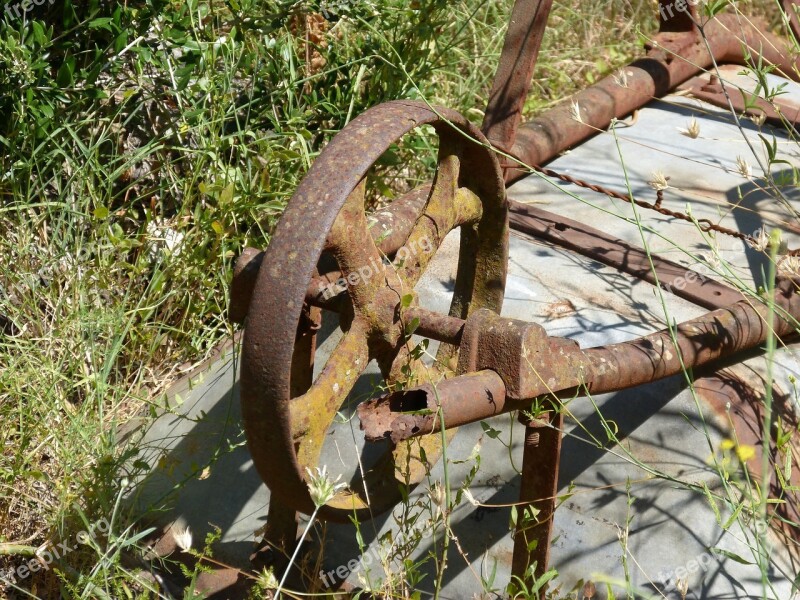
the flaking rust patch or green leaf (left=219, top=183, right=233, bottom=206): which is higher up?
green leaf (left=219, top=183, right=233, bottom=206)

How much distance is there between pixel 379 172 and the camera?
3730mm

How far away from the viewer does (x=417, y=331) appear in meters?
2.15

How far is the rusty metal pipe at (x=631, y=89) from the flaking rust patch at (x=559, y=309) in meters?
0.67

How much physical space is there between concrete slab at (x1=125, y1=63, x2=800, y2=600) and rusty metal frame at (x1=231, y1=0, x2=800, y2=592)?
0.35ft

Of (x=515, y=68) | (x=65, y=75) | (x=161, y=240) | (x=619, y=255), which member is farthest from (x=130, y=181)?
(x=619, y=255)

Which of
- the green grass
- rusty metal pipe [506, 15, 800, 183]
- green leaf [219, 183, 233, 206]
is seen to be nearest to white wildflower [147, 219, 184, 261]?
the green grass

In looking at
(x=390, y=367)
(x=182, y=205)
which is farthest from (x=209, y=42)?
(x=390, y=367)

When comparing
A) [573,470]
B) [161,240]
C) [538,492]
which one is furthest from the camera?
[161,240]

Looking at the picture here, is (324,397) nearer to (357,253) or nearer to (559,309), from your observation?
(357,253)

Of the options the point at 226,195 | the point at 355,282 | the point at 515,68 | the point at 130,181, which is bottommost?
the point at 130,181

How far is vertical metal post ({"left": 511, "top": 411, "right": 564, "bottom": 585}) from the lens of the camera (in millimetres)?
2191

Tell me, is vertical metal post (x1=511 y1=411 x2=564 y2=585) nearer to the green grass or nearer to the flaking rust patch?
the flaking rust patch

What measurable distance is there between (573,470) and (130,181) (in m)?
1.99

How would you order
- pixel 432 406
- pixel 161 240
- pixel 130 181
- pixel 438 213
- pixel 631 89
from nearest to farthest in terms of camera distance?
1. pixel 432 406
2. pixel 438 213
3. pixel 161 240
4. pixel 130 181
5. pixel 631 89
